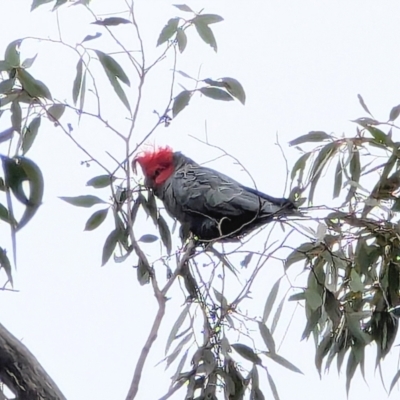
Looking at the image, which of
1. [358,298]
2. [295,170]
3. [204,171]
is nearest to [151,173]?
[204,171]

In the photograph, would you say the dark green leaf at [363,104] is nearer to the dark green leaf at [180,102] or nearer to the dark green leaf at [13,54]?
the dark green leaf at [180,102]

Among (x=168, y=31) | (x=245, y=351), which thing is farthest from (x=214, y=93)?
(x=245, y=351)

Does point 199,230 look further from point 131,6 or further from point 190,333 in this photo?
point 131,6

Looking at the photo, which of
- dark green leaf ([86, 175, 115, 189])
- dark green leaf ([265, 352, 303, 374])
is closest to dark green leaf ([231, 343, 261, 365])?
dark green leaf ([265, 352, 303, 374])

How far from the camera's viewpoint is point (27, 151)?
160cm

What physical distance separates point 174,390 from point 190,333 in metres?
0.31

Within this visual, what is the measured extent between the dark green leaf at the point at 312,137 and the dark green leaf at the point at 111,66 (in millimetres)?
404

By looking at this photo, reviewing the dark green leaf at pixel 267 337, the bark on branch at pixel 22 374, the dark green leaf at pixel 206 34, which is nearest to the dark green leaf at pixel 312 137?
the dark green leaf at pixel 206 34

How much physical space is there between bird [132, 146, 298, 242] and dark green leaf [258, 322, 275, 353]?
17.0 inches

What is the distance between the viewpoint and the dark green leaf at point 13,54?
5.06ft

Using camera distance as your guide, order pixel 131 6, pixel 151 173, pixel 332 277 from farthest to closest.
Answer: pixel 151 173 → pixel 332 277 → pixel 131 6

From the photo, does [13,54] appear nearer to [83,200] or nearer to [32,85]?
[32,85]

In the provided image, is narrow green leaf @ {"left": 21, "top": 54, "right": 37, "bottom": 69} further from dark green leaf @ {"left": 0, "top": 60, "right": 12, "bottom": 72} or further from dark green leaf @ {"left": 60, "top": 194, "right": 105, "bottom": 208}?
dark green leaf @ {"left": 60, "top": 194, "right": 105, "bottom": 208}

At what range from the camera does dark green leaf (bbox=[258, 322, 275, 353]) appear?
1.62 metres
